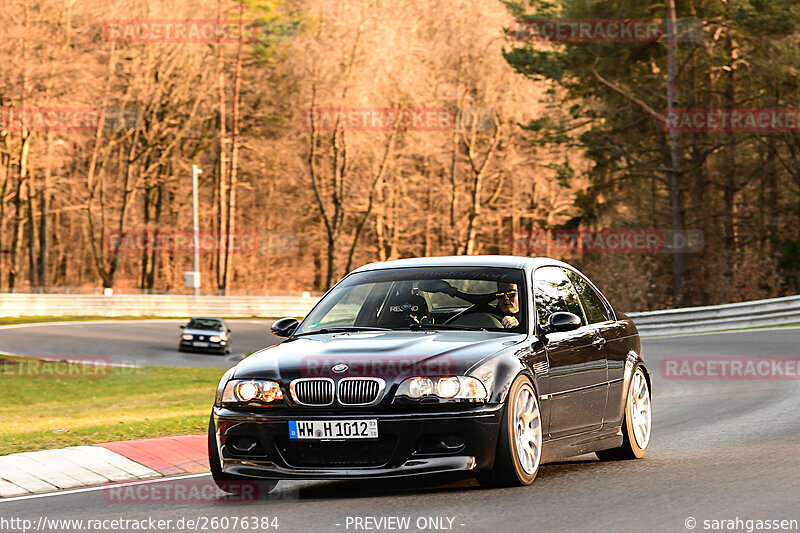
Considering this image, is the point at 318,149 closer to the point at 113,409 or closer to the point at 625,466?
the point at 113,409

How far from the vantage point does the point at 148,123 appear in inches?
2436

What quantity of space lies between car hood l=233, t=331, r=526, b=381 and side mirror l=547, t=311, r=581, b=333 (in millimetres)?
310

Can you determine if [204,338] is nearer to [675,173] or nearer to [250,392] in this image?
[675,173]

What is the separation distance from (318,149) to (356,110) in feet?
27.1

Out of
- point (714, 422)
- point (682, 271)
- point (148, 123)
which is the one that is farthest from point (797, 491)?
point (148, 123)

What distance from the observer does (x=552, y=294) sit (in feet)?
31.0

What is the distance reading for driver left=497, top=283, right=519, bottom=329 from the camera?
881 cm

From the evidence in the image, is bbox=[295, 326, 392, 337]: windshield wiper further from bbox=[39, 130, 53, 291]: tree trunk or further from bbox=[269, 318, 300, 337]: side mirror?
bbox=[39, 130, 53, 291]: tree trunk

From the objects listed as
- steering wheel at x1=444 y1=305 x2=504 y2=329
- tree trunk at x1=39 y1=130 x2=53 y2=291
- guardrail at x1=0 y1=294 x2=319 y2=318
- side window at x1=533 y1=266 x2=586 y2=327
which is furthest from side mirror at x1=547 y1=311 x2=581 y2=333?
tree trunk at x1=39 y1=130 x2=53 y2=291

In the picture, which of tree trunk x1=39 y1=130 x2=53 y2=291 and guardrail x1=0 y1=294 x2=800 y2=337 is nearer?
guardrail x1=0 y1=294 x2=800 y2=337

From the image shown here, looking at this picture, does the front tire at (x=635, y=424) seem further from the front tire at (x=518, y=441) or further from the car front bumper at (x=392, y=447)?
the car front bumper at (x=392, y=447)

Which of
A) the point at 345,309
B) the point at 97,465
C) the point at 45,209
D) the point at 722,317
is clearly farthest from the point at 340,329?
the point at 45,209

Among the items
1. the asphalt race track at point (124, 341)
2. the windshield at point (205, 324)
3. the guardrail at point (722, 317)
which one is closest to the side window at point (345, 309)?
the guardrail at point (722, 317)

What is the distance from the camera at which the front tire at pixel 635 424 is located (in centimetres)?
981
